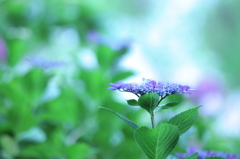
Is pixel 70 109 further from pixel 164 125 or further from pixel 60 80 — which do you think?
pixel 164 125

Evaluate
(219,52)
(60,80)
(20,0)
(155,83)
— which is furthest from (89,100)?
(219,52)

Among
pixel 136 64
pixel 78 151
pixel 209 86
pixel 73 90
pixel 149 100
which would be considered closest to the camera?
pixel 149 100

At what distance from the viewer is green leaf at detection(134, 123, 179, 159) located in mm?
256

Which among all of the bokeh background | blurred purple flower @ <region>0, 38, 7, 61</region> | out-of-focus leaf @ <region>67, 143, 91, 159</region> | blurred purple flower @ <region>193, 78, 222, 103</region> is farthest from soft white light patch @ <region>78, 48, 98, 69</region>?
blurred purple flower @ <region>193, 78, 222, 103</region>

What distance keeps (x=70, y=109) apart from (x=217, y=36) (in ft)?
6.22

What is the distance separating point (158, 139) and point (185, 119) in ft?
0.08

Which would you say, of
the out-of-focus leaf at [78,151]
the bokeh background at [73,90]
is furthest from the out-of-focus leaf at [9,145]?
the out-of-focus leaf at [78,151]

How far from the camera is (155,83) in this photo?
0.84 feet

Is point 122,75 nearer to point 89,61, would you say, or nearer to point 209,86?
point 89,61

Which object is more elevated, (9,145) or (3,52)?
(3,52)

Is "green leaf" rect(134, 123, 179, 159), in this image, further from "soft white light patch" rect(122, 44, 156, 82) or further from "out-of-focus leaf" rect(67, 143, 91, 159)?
"out-of-focus leaf" rect(67, 143, 91, 159)

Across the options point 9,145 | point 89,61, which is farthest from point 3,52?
point 9,145

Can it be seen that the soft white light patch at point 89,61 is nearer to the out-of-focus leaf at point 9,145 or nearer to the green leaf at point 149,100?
the out-of-focus leaf at point 9,145

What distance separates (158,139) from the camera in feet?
0.86
